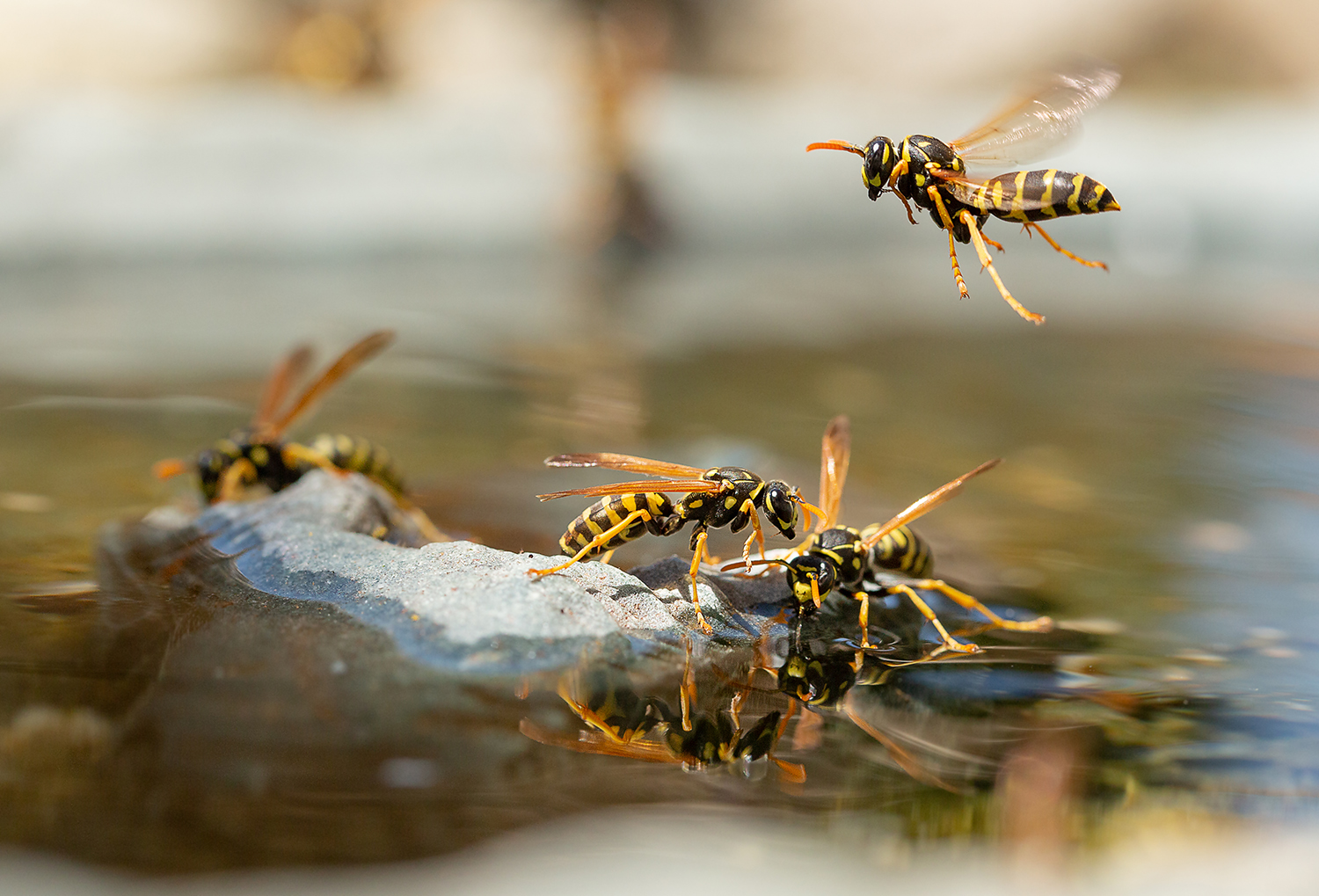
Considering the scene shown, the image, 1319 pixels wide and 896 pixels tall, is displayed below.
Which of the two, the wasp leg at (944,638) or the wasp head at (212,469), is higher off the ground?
the wasp head at (212,469)

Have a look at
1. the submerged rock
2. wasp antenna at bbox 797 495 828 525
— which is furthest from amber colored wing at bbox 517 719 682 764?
wasp antenna at bbox 797 495 828 525

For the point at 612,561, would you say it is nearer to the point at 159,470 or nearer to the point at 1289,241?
the point at 159,470

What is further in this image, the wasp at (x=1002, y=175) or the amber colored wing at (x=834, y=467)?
the amber colored wing at (x=834, y=467)

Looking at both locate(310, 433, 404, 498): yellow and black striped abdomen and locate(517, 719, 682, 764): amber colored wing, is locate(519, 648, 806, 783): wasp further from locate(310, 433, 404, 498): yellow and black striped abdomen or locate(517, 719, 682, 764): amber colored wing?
locate(310, 433, 404, 498): yellow and black striped abdomen

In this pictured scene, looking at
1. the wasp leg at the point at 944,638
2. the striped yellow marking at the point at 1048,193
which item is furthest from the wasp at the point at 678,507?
the striped yellow marking at the point at 1048,193

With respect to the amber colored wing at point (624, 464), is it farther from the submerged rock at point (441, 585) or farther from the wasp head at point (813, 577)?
the wasp head at point (813, 577)

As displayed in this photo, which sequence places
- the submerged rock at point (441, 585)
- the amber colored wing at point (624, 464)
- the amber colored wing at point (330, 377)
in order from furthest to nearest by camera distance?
1. the amber colored wing at point (330, 377)
2. the amber colored wing at point (624, 464)
3. the submerged rock at point (441, 585)
